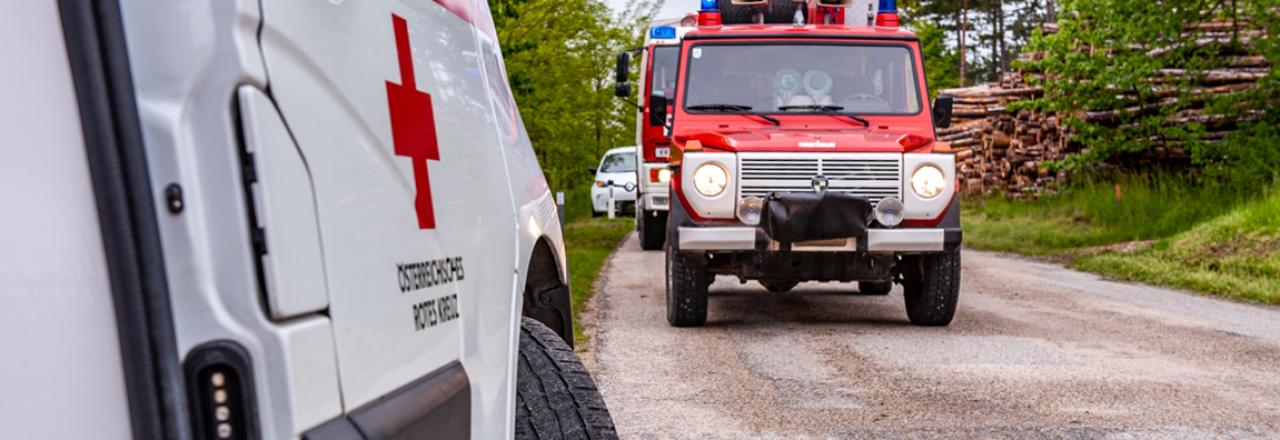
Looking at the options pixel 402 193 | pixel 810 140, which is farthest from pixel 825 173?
pixel 402 193

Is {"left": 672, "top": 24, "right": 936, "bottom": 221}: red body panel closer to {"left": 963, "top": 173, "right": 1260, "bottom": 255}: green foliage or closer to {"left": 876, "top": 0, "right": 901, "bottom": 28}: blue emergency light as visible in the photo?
{"left": 876, "top": 0, "right": 901, "bottom": 28}: blue emergency light

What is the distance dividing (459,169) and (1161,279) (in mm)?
12150

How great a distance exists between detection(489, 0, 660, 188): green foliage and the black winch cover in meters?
7.72

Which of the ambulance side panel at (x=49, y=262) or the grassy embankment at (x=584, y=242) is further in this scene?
the grassy embankment at (x=584, y=242)

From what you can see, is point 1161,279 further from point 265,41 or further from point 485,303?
point 265,41

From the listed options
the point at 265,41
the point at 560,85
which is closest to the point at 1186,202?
the point at 560,85

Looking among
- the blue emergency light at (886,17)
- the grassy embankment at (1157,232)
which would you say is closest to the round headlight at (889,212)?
the blue emergency light at (886,17)

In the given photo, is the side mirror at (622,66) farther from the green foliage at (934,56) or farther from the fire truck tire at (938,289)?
the green foliage at (934,56)

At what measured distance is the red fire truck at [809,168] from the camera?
9.11 m

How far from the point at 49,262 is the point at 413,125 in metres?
0.90

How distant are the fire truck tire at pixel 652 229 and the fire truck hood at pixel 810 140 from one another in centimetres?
893

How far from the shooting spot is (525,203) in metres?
3.29

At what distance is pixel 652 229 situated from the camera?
1902cm

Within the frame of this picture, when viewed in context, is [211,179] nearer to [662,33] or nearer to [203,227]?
[203,227]
